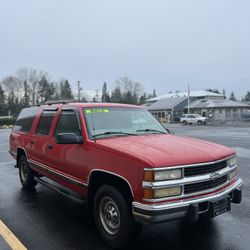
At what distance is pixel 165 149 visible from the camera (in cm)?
399

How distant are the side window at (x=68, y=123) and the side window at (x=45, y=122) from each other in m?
0.36

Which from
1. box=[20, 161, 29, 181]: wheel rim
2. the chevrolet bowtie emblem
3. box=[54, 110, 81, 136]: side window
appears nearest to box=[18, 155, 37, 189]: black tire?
box=[20, 161, 29, 181]: wheel rim

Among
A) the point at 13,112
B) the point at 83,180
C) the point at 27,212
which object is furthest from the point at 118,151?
the point at 13,112

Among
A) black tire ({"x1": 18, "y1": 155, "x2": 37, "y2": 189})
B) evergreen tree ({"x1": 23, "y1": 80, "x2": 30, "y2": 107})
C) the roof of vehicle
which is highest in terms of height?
evergreen tree ({"x1": 23, "y1": 80, "x2": 30, "y2": 107})

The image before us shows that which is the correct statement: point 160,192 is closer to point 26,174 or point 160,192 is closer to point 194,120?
point 26,174

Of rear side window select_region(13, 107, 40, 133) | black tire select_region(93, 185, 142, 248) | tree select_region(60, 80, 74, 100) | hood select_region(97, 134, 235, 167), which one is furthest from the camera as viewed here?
tree select_region(60, 80, 74, 100)

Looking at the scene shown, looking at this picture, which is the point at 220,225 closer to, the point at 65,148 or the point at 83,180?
the point at 83,180

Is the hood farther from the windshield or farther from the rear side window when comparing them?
the rear side window

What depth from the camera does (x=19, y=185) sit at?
7504mm

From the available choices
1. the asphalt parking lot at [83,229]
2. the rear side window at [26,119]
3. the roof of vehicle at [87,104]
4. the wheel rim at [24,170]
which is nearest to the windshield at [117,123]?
the roof of vehicle at [87,104]

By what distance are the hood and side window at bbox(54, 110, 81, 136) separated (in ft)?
2.41

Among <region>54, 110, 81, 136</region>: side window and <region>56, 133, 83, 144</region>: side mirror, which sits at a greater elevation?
<region>54, 110, 81, 136</region>: side window

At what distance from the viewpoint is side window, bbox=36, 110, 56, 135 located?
5.90 meters

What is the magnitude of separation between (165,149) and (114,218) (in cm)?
112
